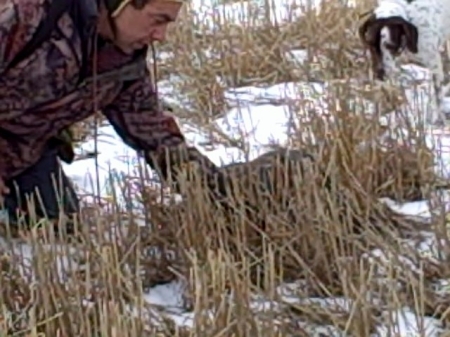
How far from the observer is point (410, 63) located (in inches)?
218

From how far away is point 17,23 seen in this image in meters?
3.11

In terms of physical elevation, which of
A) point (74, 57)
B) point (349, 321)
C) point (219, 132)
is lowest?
point (349, 321)

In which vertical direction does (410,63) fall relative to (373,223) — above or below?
above

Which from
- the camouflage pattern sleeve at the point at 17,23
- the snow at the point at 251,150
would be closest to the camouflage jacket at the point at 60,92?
the camouflage pattern sleeve at the point at 17,23

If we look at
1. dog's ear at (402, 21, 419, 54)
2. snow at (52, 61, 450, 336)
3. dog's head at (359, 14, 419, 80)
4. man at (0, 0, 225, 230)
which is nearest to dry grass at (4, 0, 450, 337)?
snow at (52, 61, 450, 336)

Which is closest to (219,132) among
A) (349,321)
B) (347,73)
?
(347,73)

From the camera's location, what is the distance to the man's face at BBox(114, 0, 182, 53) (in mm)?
3031

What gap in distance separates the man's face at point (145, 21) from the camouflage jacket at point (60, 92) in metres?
0.12

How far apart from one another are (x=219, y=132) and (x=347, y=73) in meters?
0.91

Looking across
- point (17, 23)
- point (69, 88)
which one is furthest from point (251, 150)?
point (17, 23)

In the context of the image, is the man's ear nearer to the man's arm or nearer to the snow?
the man's arm

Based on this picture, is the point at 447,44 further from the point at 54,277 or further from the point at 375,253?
the point at 54,277

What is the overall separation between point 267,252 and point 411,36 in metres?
2.55

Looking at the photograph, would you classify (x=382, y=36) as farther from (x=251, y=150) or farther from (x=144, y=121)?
(x=144, y=121)
